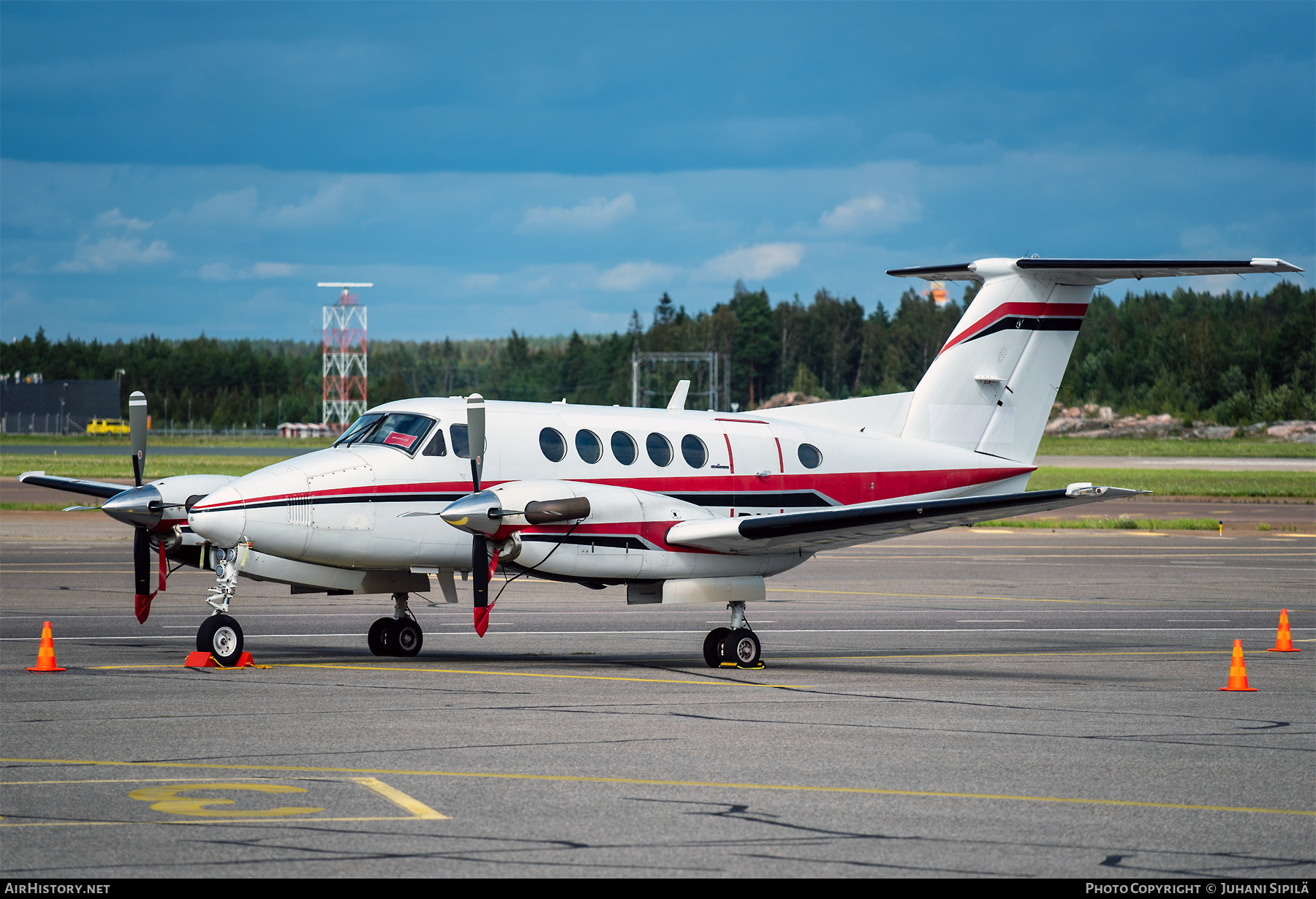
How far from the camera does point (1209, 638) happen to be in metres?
19.2

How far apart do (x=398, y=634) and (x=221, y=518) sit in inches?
121

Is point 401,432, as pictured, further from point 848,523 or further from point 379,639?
point 848,523

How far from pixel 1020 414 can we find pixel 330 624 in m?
11.2

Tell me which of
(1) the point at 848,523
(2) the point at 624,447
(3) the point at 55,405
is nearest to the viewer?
(1) the point at 848,523

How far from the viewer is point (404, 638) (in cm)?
1686

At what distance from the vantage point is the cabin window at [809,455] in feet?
60.0

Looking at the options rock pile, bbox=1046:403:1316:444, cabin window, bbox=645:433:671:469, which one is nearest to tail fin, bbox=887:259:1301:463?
cabin window, bbox=645:433:671:469

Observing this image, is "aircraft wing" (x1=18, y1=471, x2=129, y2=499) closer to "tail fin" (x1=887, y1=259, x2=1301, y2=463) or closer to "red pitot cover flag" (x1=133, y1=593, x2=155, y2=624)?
"red pitot cover flag" (x1=133, y1=593, x2=155, y2=624)

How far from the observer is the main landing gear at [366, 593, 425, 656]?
16750 millimetres

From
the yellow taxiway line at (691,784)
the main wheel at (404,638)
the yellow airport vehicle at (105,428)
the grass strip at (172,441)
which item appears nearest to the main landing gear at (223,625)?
the main wheel at (404,638)

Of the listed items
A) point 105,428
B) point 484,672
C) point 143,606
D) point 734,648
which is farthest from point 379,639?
point 105,428

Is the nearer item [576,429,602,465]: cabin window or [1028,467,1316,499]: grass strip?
[576,429,602,465]: cabin window

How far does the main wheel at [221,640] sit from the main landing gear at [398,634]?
6.99ft

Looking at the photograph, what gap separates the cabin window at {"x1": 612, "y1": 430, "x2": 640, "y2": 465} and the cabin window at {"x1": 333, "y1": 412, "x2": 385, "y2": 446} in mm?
3004
